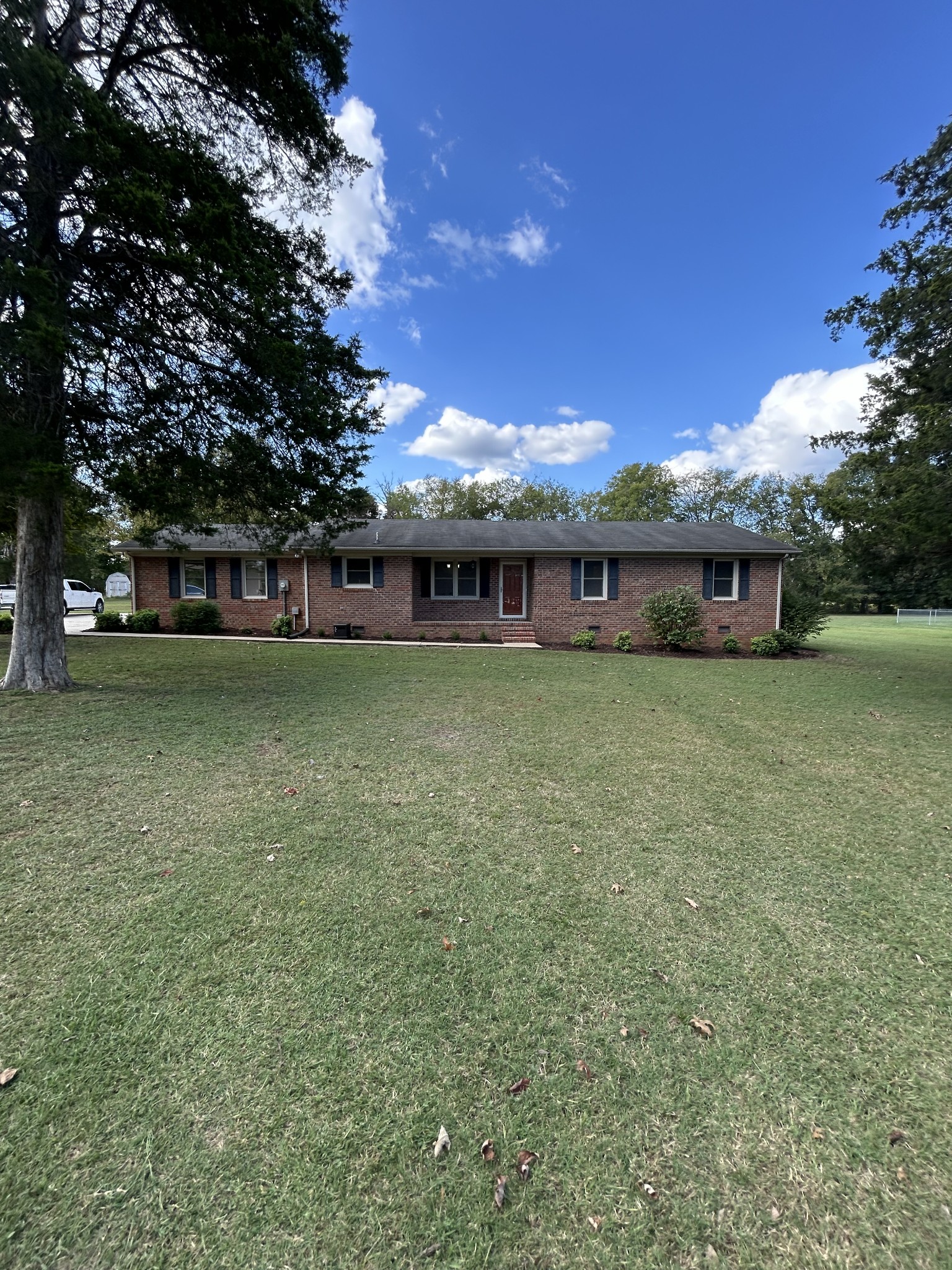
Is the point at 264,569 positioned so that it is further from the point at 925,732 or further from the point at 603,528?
the point at 925,732

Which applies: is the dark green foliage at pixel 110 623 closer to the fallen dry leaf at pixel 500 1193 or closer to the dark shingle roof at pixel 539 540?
the dark shingle roof at pixel 539 540

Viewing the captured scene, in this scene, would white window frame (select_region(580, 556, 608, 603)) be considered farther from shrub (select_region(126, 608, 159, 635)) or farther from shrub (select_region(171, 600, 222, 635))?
shrub (select_region(126, 608, 159, 635))

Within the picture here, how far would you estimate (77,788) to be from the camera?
410 cm

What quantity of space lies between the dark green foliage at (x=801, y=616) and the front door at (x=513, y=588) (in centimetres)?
762

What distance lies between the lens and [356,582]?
15516 millimetres

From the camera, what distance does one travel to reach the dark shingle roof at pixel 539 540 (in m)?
14.6

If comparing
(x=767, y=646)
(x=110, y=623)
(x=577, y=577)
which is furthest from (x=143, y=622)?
(x=767, y=646)

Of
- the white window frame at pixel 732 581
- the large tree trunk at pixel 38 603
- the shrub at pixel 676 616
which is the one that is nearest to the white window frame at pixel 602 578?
the shrub at pixel 676 616

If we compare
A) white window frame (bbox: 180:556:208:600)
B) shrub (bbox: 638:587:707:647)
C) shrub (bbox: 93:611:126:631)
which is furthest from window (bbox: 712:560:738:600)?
shrub (bbox: 93:611:126:631)

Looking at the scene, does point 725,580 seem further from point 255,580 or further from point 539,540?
point 255,580

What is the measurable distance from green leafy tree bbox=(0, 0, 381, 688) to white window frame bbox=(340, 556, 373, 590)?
7.04m

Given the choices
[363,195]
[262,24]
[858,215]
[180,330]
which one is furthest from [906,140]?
[180,330]

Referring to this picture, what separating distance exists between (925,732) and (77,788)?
9084 mm

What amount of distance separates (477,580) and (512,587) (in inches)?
44.8
